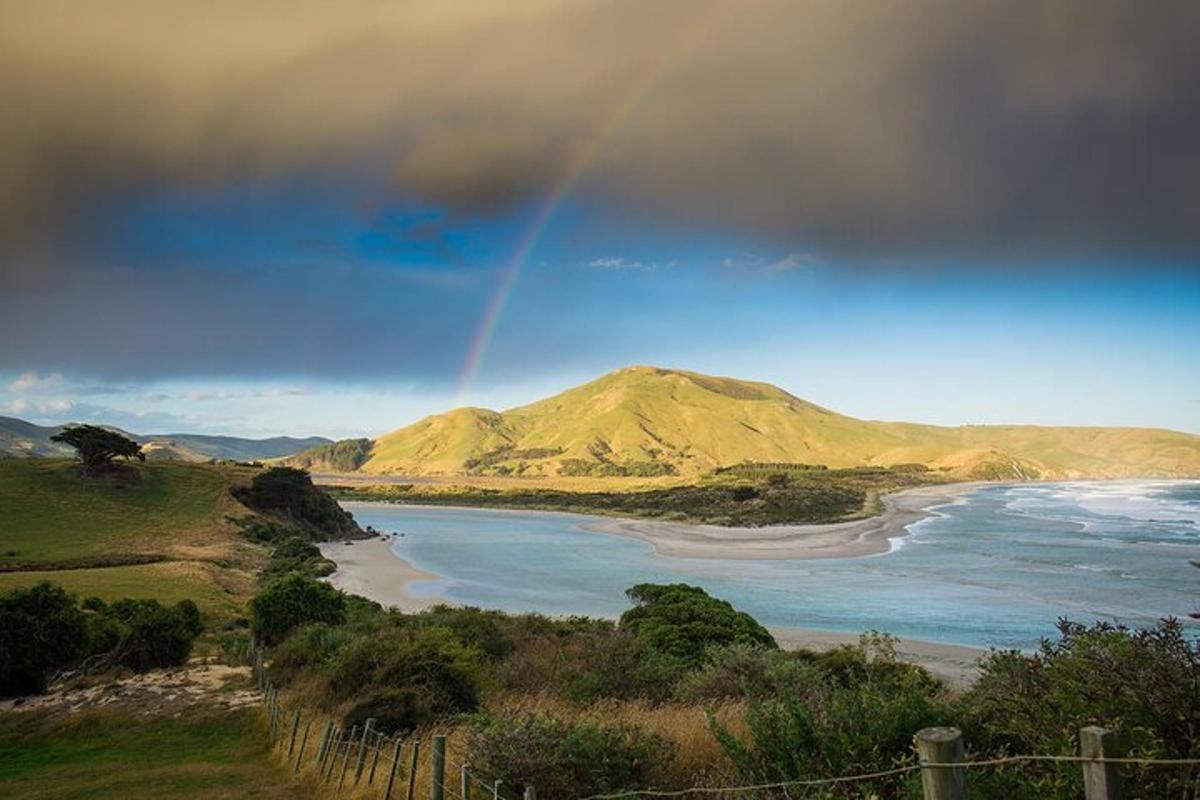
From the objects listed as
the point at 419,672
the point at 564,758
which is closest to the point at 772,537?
the point at 419,672

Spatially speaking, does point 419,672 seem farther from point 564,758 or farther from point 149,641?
point 149,641

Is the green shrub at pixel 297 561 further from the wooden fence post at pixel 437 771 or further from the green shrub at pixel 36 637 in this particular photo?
the wooden fence post at pixel 437 771

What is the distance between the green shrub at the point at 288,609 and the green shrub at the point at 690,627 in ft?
46.5

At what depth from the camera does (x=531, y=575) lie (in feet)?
191

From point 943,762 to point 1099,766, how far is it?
0.70 metres

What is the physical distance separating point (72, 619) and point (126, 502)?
63070 mm

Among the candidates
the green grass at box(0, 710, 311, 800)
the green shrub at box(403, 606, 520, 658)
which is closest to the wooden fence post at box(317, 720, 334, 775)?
the green grass at box(0, 710, 311, 800)

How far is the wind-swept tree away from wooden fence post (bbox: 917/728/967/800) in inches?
4007

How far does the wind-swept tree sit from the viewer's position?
8462 cm

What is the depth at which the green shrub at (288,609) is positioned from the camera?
105 ft

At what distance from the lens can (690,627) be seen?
90.1 feet

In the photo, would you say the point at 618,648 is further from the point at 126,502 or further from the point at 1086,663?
the point at 126,502

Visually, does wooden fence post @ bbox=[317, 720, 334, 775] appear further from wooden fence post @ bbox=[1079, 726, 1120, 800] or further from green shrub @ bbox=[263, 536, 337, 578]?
green shrub @ bbox=[263, 536, 337, 578]

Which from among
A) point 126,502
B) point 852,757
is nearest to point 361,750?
point 852,757
